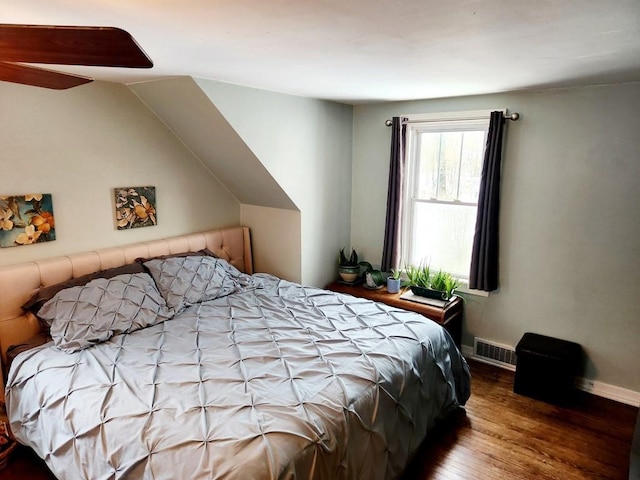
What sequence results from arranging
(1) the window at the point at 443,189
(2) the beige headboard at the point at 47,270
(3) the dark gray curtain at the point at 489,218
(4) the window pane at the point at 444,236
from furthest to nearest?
(4) the window pane at the point at 444,236
(1) the window at the point at 443,189
(3) the dark gray curtain at the point at 489,218
(2) the beige headboard at the point at 47,270

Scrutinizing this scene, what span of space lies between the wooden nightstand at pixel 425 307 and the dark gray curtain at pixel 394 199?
324mm

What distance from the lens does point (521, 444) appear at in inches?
101

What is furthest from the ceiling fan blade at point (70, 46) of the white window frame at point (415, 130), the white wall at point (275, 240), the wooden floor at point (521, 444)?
the white window frame at point (415, 130)

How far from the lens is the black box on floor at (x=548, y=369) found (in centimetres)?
296

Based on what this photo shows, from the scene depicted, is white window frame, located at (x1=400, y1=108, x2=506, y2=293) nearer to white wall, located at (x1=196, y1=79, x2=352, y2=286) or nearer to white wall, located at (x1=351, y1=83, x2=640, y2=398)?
white wall, located at (x1=351, y1=83, x2=640, y2=398)

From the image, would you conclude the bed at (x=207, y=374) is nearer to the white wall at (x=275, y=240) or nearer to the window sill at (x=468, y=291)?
the white wall at (x=275, y=240)

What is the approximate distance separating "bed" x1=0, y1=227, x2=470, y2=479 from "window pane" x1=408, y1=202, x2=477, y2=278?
117cm

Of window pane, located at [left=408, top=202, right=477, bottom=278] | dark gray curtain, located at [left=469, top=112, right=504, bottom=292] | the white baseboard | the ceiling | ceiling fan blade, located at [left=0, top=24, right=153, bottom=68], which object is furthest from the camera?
window pane, located at [left=408, top=202, right=477, bottom=278]

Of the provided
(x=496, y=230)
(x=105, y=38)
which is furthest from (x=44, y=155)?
(x=496, y=230)

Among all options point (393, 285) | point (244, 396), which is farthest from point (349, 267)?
point (244, 396)

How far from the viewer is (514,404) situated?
9.88ft

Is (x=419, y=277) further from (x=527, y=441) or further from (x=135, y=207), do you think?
(x=135, y=207)

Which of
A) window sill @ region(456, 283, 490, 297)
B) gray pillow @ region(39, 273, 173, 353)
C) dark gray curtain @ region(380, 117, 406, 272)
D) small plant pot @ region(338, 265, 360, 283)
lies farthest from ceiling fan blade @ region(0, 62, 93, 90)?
window sill @ region(456, 283, 490, 297)

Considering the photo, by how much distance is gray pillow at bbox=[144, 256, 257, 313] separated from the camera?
9.58 ft
